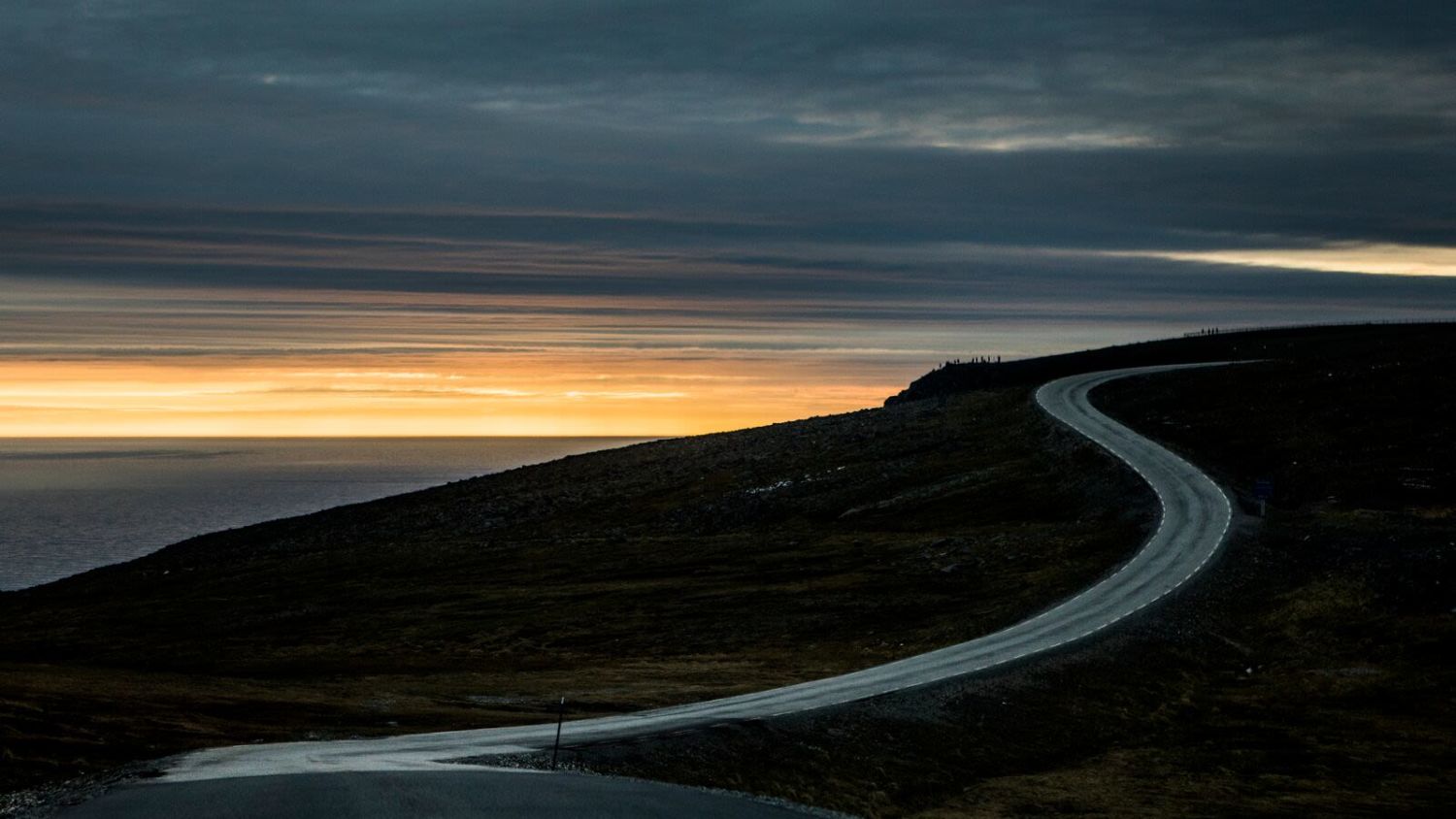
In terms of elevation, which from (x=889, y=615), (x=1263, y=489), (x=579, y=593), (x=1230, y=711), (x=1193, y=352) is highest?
(x=1193, y=352)

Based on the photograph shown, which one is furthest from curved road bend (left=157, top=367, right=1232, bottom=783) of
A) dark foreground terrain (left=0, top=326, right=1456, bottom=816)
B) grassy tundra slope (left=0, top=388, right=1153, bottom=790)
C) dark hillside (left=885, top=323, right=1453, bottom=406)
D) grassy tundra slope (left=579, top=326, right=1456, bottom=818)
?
dark hillside (left=885, top=323, right=1453, bottom=406)

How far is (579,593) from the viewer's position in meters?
91.0

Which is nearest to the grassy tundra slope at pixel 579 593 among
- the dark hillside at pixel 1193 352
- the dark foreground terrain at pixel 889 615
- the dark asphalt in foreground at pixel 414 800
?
the dark foreground terrain at pixel 889 615

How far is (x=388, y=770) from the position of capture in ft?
111

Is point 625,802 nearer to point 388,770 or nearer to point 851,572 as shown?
point 388,770

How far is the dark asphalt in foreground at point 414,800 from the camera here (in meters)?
28.9

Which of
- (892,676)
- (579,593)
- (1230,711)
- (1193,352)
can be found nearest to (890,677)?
(892,676)

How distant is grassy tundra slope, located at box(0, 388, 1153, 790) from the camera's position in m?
52.1

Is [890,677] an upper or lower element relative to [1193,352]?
lower

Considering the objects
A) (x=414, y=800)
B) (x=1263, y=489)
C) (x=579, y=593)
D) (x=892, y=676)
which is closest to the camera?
(x=414, y=800)

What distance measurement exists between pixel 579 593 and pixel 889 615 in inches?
936

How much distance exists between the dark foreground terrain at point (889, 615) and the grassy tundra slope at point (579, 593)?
15.0 inches

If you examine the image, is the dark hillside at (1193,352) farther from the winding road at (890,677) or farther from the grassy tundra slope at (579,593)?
the winding road at (890,677)

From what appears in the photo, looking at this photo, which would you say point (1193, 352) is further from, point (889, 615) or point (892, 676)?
point (892, 676)
